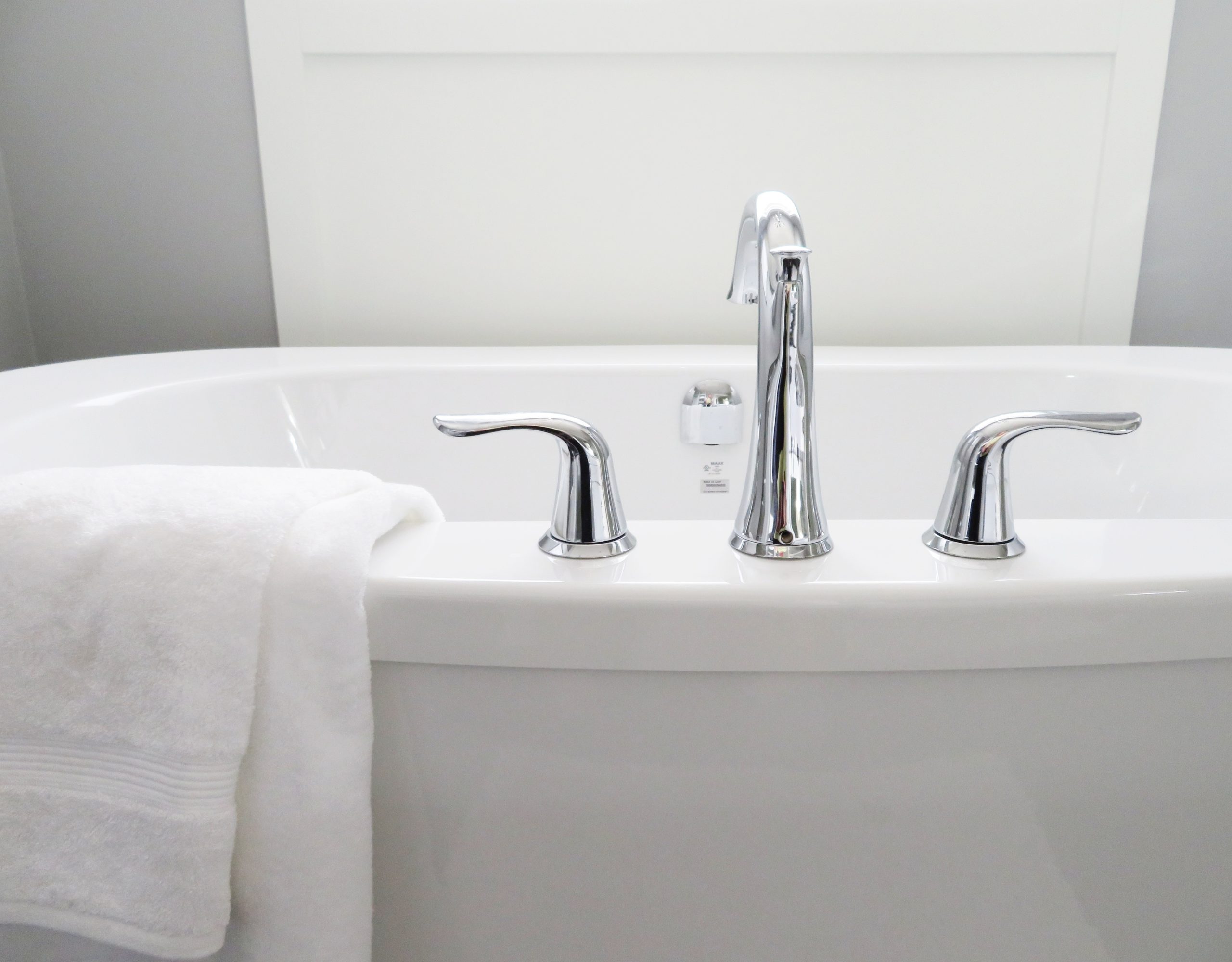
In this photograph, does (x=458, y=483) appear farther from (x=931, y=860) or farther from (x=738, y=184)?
(x=931, y=860)

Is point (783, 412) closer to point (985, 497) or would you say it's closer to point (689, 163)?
point (985, 497)

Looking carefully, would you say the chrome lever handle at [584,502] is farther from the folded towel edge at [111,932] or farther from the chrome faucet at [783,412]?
the folded towel edge at [111,932]

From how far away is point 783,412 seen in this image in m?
0.53

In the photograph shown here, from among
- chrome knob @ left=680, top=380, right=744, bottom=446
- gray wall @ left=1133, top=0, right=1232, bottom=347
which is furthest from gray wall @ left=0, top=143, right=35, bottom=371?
gray wall @ left=1133, top=0, right=1232, bottom=347

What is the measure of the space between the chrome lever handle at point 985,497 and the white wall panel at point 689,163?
806mm

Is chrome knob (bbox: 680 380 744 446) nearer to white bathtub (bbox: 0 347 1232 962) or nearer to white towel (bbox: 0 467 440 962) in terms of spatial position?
white bathtub (bbox: 0 347 1232 962)

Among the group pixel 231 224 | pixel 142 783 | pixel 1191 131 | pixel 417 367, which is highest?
pixel 1191 131

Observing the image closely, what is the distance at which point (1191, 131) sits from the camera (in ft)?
4.01

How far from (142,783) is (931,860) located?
0.42 meters

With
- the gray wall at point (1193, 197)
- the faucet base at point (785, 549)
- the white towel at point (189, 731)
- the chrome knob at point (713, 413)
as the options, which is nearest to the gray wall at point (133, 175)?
the chrome knob at point (713, 413)

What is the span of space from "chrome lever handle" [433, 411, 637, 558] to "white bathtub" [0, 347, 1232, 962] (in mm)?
16

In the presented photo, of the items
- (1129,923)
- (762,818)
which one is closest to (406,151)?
(762,818)

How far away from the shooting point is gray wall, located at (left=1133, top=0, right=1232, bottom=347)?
1.20m

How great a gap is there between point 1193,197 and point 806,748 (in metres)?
1.22
